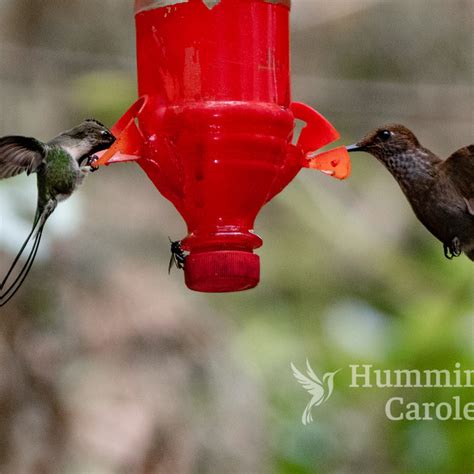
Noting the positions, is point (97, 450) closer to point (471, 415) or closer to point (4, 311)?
point (4, 311)

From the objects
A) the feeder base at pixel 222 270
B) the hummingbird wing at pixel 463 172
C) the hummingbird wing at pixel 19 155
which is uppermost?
the hummingbird wing at pixel 19 155

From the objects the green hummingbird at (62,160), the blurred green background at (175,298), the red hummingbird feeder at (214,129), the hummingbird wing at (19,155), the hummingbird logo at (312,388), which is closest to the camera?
the hummingbird wing at (19,155)

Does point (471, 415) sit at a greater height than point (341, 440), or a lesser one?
greater

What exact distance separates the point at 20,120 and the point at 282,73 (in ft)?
9.95

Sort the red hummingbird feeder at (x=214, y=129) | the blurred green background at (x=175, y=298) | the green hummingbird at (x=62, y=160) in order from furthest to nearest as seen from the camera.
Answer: the blurred green background at (x=175, y=298) → the green hummingbird at (x=62, y=160) → the red hummingbird feeder at (x=214, y=129)

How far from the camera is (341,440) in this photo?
7430 millimetres

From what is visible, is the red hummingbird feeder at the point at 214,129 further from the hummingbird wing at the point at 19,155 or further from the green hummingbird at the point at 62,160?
the hummingbird wing at the point at 19,155

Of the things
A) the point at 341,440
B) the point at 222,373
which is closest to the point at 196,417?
the point at 222,373

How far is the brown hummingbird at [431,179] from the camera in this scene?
15.7 feet

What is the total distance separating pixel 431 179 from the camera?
4.88 meters

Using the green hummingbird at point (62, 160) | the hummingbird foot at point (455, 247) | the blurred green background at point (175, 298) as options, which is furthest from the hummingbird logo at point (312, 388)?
the green hummingbird at point (62, 160)

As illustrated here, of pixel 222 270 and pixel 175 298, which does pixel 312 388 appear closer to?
pixel 175 298

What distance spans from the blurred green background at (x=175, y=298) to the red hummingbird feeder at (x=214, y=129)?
2.53 metres

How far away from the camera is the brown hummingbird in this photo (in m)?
4.77
